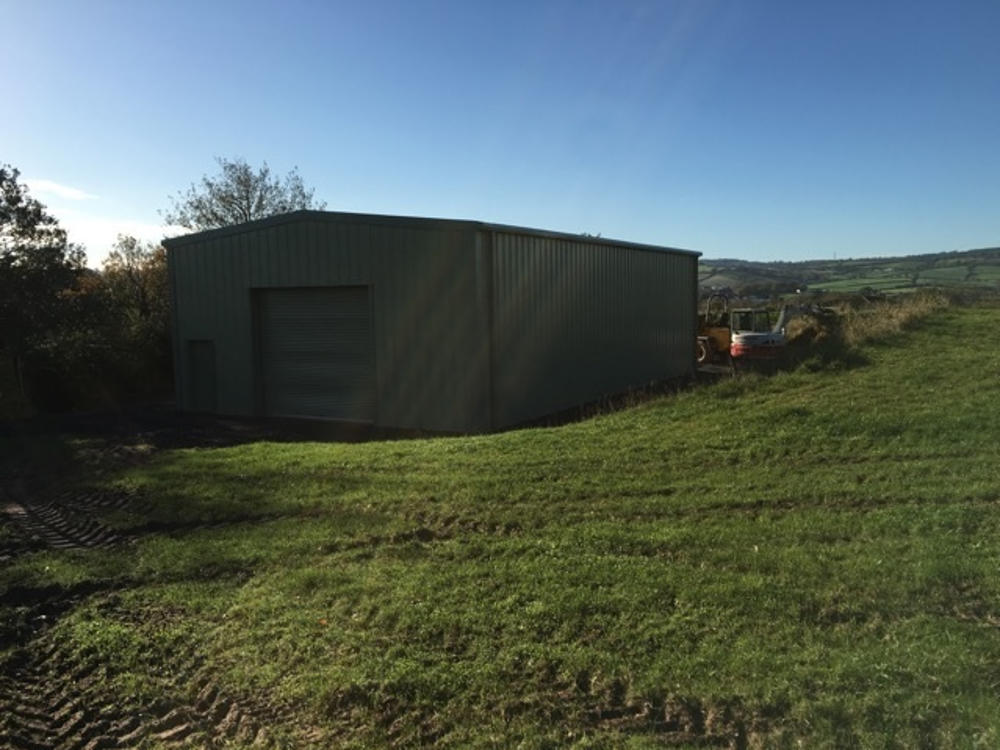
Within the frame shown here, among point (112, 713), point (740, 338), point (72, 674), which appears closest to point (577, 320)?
point (740, 338)

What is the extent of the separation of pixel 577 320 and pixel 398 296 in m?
5.22

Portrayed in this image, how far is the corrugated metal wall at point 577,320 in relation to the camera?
634 inches

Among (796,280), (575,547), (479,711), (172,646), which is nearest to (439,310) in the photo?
(575,547)

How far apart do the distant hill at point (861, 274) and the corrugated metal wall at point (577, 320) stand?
30.4ft

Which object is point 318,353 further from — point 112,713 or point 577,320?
point 112,713

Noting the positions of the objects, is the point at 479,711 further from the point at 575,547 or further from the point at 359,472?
the point at 359,472

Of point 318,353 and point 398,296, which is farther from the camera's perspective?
point 318,353

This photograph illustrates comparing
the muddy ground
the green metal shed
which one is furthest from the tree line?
the muddy ground

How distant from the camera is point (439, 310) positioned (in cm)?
1553

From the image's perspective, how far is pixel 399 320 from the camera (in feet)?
52.8

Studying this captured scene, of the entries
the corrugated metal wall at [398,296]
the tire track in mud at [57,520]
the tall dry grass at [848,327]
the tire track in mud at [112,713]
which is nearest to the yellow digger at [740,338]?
the tall dry grass at [848,327]

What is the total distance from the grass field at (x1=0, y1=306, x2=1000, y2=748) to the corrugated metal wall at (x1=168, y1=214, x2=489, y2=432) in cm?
562

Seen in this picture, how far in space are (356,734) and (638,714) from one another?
4.73 feet

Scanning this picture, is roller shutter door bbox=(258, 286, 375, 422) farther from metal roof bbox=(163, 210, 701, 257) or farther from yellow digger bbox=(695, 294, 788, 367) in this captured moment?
yellow digger bbox=(695, 294, 788, 367)
